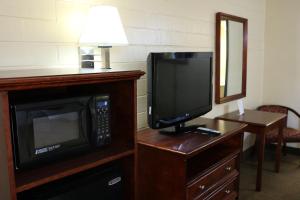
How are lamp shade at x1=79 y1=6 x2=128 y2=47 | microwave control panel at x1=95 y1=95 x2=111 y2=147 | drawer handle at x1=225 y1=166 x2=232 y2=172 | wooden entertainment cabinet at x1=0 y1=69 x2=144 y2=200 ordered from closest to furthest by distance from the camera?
wooden entertainment cabinet at x1=0 y1=69 x2=144 y2=200 < microwave control panel at x1=95 y1=95 x2=111 y2=147 < lamp shade at x1=79 y1=6 x2=128 y2=47 < drawer handle at x1=225 y1=166 x2=232 y2=172

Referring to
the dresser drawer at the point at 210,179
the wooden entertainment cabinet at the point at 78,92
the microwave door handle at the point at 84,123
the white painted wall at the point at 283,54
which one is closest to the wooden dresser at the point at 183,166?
the dresser drawer at the point at 210,179

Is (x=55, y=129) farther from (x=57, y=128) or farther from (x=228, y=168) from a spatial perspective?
(x=228, y=168)

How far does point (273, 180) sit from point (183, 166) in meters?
1.84

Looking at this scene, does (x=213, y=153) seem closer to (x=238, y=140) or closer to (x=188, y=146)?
(x=238, y=140)

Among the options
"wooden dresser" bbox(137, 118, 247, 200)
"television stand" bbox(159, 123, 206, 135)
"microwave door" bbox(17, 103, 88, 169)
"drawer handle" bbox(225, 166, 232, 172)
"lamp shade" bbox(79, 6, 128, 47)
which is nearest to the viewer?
"microwave door" bbox(17, 103, 88, 169)

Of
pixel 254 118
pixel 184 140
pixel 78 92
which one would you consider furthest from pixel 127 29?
pixel 254 118

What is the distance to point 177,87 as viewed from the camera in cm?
214

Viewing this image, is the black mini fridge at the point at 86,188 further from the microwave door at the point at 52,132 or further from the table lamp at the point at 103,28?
the table lamp at the point at 103,28

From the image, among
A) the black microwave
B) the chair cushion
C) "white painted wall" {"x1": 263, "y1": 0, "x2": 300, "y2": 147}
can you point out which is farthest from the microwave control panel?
"white painted wall" {"x1": 263, "y1": 0, "x2": 300, "y2": 147}

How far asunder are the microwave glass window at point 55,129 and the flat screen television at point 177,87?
711mm

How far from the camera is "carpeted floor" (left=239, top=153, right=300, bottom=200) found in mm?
2885

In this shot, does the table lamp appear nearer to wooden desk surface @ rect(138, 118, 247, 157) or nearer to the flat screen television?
the flat screen television

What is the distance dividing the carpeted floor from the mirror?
861 mm

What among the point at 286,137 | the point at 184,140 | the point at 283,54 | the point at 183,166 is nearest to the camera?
the point at 183,166
